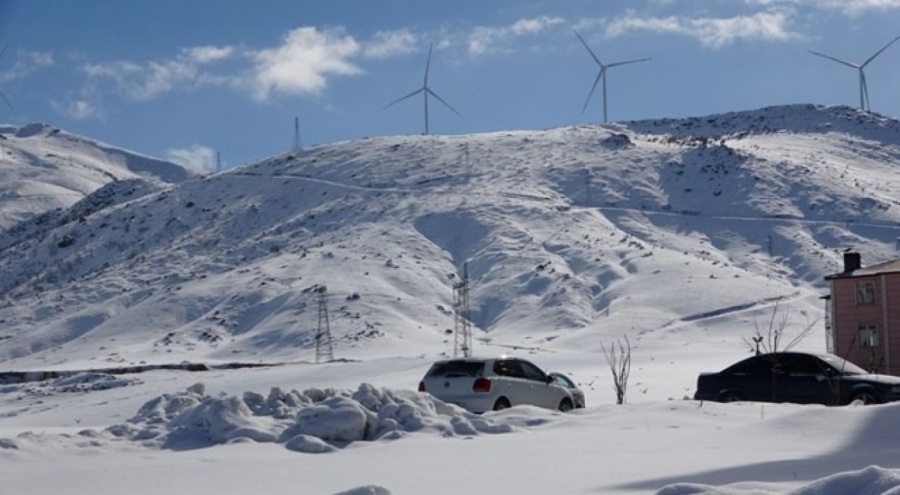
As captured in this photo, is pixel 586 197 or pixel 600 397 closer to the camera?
pixel 600 397

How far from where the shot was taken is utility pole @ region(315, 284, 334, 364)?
171 feet

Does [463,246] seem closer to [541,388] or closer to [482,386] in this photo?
[541,388]

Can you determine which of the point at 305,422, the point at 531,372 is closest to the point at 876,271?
the point at 531,372

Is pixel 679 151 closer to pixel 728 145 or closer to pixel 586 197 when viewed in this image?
pixel 728 145

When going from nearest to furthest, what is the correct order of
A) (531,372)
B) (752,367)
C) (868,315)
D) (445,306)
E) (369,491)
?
1. (369,491)
2. (531,372)
3. (752,367)
4. (868,315)
5. (445,306)

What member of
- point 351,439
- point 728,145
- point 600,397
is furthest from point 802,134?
point 351,439

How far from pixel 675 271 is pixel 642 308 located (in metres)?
7.67

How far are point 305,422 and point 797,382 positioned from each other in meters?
11.6

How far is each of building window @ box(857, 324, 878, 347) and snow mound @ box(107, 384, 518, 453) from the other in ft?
77.1

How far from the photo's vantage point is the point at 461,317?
6181 cm

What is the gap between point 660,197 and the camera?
83375mm

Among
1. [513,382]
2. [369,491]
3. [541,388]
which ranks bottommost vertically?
[369,491]

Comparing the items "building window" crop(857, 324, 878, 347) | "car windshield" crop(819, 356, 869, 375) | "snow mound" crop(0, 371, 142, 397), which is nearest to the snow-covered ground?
"snow mound" crop(0, 371, 142, 397)

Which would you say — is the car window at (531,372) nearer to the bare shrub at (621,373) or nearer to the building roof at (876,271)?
the bare shrub at (621,373)
